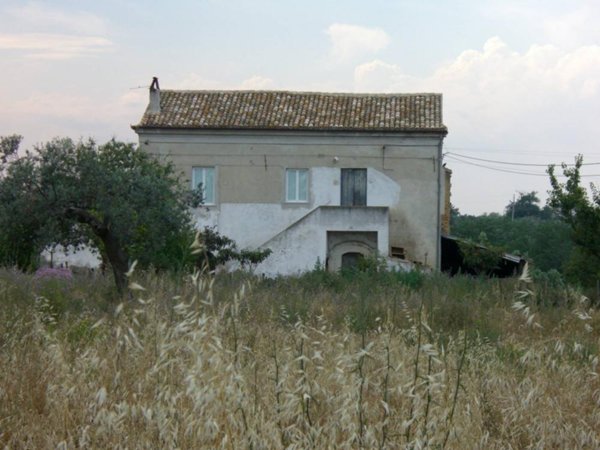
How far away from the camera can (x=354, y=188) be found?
35469 mm

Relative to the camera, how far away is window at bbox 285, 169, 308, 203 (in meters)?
35.6

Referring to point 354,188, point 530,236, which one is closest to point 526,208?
point 530,236

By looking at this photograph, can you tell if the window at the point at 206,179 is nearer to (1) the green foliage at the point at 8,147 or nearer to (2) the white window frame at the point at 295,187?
(2) the white window frame at the point at 295,187

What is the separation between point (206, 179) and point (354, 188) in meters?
5.94

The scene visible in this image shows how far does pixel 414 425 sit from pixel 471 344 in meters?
4.01

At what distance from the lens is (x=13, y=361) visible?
624 cm

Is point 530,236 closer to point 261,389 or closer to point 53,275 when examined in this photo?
point 53,275

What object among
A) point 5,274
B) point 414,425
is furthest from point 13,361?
point 5,274

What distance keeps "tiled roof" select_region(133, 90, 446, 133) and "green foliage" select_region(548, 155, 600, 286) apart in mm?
6229

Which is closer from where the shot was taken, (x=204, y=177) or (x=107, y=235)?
(x=107, y=235)

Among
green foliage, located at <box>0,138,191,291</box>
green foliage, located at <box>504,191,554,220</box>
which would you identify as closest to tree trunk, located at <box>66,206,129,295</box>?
green foliage, located at <box>0,138,191,291</box>

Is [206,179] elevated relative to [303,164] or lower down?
lower down

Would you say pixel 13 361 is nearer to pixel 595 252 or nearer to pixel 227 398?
pixel 227 398

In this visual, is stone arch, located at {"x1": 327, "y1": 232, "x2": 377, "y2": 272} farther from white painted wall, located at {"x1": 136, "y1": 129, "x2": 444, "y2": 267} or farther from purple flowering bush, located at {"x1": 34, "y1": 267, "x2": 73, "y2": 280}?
purple flowering bush, located at {"x1": 34, "y1": 267, "x2": 73, "y2": 280}
